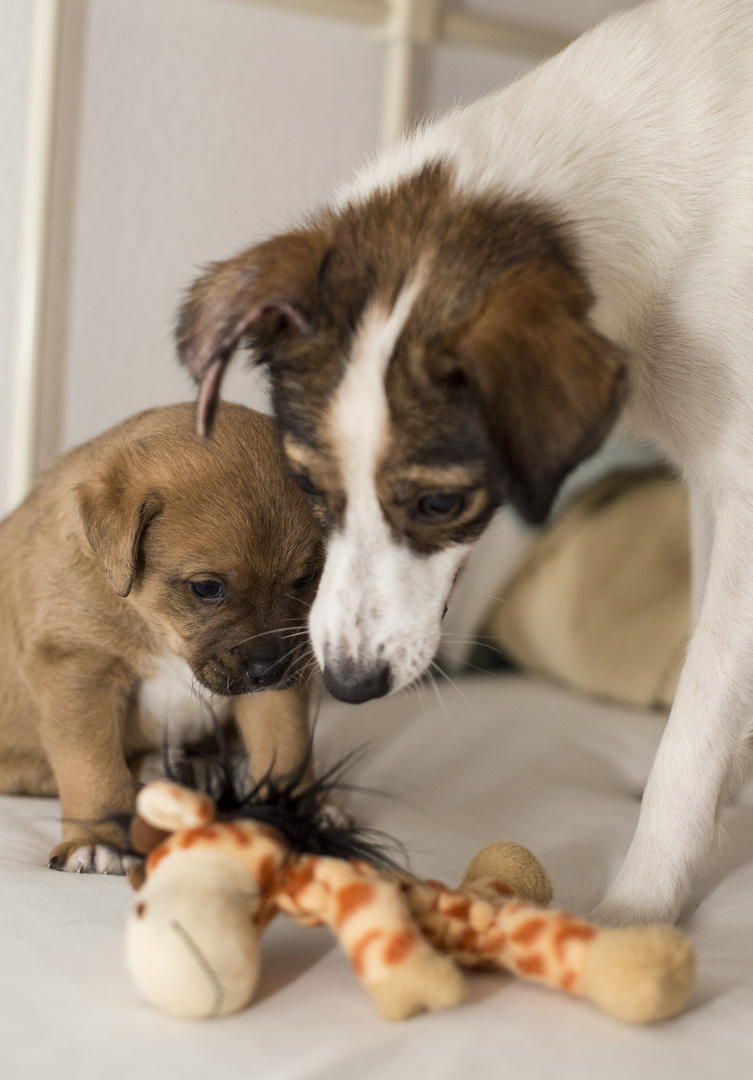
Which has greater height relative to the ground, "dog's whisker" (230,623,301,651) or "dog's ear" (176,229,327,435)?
"dog's ear" (176,229,327,435)

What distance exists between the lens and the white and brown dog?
1.28 meters

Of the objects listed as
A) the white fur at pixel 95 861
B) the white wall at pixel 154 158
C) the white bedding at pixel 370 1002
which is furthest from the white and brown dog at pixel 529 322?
the white wall at pixel 154 158

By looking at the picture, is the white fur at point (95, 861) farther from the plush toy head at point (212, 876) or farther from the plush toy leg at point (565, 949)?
the plush toy leg at point (565, 949)

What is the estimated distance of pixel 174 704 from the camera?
5.92 ft

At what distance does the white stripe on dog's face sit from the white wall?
134 cm

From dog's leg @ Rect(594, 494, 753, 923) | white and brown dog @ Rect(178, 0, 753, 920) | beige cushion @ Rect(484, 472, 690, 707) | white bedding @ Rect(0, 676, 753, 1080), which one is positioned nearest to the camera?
white bedding @ Rect(0, 676, 753, 1080)

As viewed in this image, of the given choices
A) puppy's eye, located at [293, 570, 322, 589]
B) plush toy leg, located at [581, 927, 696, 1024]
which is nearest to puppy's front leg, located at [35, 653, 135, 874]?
puppy's eye, located at [293, 570, 322, 589]

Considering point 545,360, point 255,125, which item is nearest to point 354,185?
point 545,360

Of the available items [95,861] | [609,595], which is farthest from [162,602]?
[609,595]

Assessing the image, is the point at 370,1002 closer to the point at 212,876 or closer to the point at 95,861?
the point at 212,876

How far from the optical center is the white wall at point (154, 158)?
8.80 feet

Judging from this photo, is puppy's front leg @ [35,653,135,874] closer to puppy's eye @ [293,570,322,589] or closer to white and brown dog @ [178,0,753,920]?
puppy's eye @ [293,570,322,589]

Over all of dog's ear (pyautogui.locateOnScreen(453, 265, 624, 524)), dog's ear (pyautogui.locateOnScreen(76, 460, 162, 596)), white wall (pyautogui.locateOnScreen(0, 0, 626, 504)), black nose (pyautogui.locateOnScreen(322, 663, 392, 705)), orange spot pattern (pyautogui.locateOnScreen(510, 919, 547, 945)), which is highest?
white wall (pyautogui.locateOnScreen(0, 0, 626, 504))

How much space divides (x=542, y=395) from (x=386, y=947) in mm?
575
